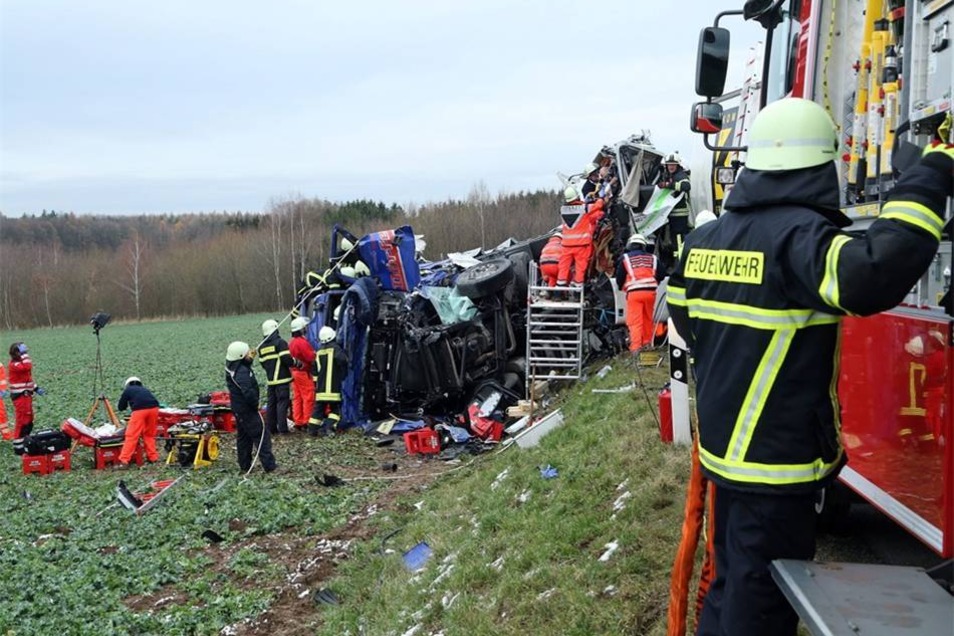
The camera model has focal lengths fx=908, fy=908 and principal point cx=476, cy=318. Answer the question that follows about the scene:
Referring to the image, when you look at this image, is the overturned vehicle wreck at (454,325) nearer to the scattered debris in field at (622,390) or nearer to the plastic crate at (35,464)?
the scattered debris in field at (622,390)

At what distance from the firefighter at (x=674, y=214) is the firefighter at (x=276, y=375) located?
248 inches

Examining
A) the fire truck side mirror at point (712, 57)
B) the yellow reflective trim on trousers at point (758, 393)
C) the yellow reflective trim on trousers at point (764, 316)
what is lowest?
the yellow reflective trim on trousers at point (758, 393)

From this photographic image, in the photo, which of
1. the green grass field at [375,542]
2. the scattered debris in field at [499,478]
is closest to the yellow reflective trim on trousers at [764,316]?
the green grass field at [375,542]

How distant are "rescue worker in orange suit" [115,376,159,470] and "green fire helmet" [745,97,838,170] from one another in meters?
12.3

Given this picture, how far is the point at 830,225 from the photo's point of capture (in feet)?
9.24

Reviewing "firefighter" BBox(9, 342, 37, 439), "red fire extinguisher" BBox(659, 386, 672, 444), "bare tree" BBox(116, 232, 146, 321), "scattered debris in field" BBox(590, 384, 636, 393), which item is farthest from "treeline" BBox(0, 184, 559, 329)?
"red fire extinguisher" BBox(659, 386, 672, 444)

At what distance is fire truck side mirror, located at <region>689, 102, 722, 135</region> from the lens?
5777mm

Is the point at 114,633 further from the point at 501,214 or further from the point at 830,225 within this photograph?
the point at 501,214

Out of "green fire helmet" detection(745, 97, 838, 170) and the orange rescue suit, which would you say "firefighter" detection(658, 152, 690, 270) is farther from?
"green fire helmet" detection(745, 97, 838, 170)

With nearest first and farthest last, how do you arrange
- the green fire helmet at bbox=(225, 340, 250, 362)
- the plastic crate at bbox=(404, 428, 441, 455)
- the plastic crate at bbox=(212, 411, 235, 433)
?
1. the green fire helmet at bbox=(225, 340, 250, 362)
2. the plastic crate at bbox=(404, 428, 441, 455)
3. the plastic crate at bbox=(212, 411, 235, 433)

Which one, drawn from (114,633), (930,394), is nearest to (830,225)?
(930,394)

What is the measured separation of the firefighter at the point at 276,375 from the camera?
14695 mm

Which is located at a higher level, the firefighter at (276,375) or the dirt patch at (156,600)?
the firefighter at (276,375)

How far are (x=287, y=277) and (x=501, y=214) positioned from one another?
18411mm
